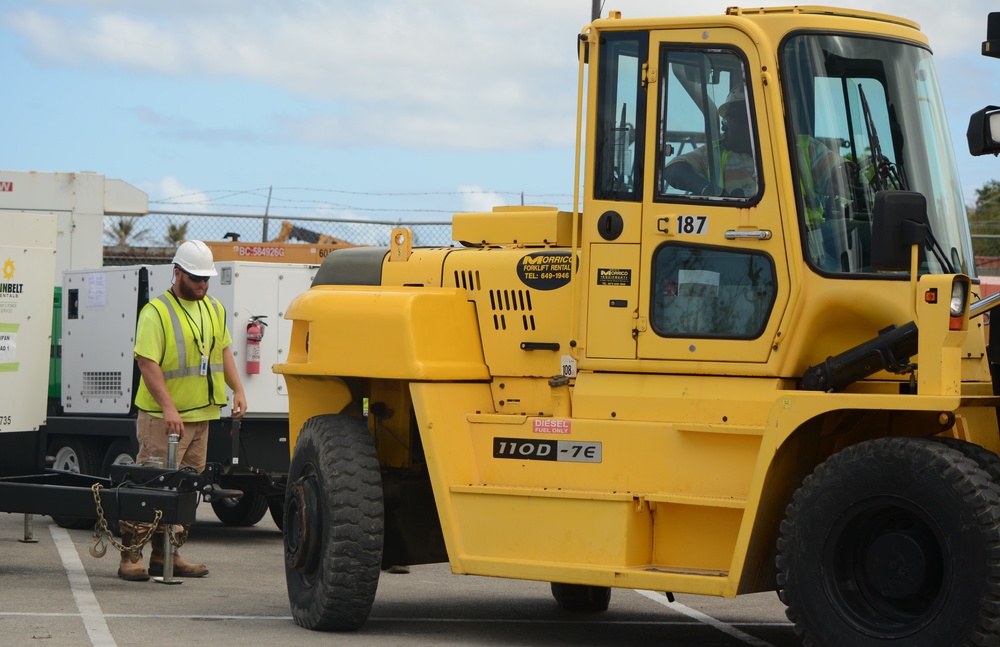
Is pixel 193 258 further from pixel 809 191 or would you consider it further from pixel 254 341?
pixel 809 191

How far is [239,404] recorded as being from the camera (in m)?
10.5

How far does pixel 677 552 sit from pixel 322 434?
7.21 feet

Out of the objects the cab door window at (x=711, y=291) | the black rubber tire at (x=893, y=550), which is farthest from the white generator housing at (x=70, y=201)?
the black rubber tire at (x=893, y=550)

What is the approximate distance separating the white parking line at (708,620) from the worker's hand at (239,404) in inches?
116

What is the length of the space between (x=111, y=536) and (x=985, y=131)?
585cm

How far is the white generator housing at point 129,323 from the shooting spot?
40.7 feet

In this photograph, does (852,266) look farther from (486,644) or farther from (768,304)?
(486,644)

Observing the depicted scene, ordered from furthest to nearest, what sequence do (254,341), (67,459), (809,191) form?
(67,459)
(254,341)
(809,191)

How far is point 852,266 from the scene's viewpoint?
22.9ft

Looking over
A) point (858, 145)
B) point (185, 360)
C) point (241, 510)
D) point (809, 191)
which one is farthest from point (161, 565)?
point (858, 145)

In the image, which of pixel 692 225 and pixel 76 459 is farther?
pixel 76 459

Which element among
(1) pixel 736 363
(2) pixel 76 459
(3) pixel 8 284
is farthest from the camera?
(2) pixel 76 459

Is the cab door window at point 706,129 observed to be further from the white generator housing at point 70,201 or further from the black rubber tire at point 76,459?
the white generator housing at point 70,201

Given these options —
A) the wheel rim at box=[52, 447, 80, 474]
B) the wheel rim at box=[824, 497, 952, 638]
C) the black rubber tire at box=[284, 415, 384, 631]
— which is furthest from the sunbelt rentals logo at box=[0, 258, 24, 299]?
the wheel rim at box=[824, 497, 952, 638]
